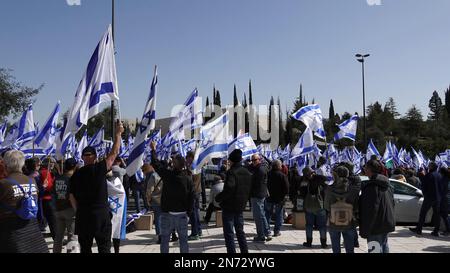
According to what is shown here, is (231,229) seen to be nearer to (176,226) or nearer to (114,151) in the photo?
(176,226)

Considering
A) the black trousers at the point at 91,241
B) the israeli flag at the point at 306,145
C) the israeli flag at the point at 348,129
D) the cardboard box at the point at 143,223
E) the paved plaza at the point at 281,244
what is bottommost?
the paved plaza at the point at 281,244

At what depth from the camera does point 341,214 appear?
655 cm

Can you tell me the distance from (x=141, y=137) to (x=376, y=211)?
411 cm

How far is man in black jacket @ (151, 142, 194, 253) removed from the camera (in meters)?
6.58

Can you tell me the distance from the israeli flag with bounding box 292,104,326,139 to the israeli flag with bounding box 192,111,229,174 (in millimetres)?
3330

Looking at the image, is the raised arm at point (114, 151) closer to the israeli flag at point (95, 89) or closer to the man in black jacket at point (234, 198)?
the israeli flag at point (95, 89)

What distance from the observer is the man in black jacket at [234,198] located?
7.08 m

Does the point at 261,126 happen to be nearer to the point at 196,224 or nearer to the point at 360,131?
the point at 360,131

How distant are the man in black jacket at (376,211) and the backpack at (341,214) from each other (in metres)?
0.44

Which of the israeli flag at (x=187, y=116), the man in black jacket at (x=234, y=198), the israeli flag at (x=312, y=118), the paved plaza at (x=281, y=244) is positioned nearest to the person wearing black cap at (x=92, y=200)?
the man in black jacket at (x=234, y=198)

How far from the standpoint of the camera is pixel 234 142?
52.9 feet

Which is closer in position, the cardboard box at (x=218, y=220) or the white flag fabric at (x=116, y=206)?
the white flag fabric at (x=116, y=206)
